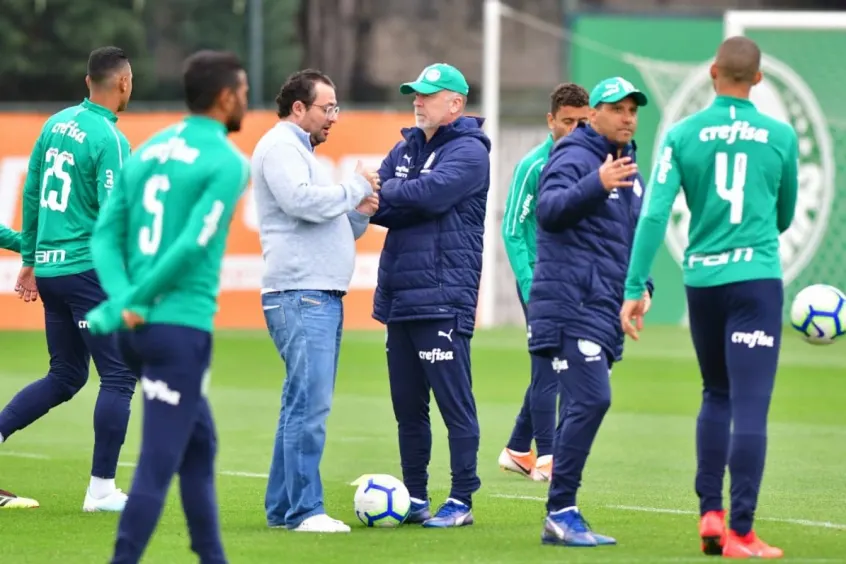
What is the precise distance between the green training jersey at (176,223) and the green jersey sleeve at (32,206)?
9.80 ft

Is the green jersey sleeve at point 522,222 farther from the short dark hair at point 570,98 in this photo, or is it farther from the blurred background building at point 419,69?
the blurred background building at point 419,69

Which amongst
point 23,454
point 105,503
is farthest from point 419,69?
point 105,503

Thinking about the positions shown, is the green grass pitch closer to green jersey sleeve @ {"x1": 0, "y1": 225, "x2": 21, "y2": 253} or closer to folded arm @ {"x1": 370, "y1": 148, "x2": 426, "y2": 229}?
green jersey sleeve @ {"x1": 0, "y1": 225, "x2": 21, "y2": 253}

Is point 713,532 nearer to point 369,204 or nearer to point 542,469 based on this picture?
point 369,204

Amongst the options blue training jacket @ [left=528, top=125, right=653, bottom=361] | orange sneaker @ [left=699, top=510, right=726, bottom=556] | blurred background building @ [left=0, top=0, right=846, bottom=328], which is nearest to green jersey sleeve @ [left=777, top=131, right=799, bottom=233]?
blue training jacket @ [left=528, top=125, right=653, bottom=361]

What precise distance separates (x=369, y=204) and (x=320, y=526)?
1.59 metres

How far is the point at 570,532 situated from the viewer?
26.2 ft

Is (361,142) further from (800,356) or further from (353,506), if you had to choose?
(353,506)

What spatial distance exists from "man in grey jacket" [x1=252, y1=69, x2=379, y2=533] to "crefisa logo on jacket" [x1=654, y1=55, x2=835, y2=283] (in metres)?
15.8

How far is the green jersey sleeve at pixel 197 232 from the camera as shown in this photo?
20.6 ft

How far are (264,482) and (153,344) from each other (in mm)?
4124

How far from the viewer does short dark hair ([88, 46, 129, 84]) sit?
9227 millimetres

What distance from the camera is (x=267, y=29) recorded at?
1045 inches

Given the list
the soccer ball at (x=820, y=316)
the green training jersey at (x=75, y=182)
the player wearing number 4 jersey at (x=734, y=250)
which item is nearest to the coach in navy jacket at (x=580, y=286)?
the player wearing number 4 jersey at (x=734, y=250)
